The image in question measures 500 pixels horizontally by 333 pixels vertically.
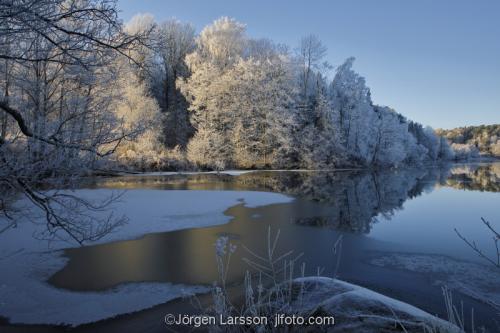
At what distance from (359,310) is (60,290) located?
13.1 ft

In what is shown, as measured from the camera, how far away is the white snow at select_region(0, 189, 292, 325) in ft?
13.6

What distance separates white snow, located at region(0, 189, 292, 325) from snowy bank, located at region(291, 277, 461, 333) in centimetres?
127

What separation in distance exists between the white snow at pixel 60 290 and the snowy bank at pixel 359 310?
4.17ft

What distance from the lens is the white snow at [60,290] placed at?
4.13 metres

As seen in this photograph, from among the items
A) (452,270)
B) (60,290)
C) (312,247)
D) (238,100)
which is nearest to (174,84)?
(238,100)

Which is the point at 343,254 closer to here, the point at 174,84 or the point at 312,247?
the point at 312,247

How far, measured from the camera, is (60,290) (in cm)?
479

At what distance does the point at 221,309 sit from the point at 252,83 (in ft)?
98.9

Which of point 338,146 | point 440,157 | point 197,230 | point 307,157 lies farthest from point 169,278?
point 440,157

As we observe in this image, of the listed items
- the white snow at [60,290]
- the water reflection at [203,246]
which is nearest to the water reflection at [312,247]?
the water reflection at [203,246]

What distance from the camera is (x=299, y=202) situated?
1312cm

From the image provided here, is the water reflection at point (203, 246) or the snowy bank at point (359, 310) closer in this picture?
the snowy bank at point (359, 310)

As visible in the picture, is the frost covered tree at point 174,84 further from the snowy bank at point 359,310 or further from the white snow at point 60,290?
the snowy bank at point 359,310

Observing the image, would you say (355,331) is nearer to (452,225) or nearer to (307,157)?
(452,225)
